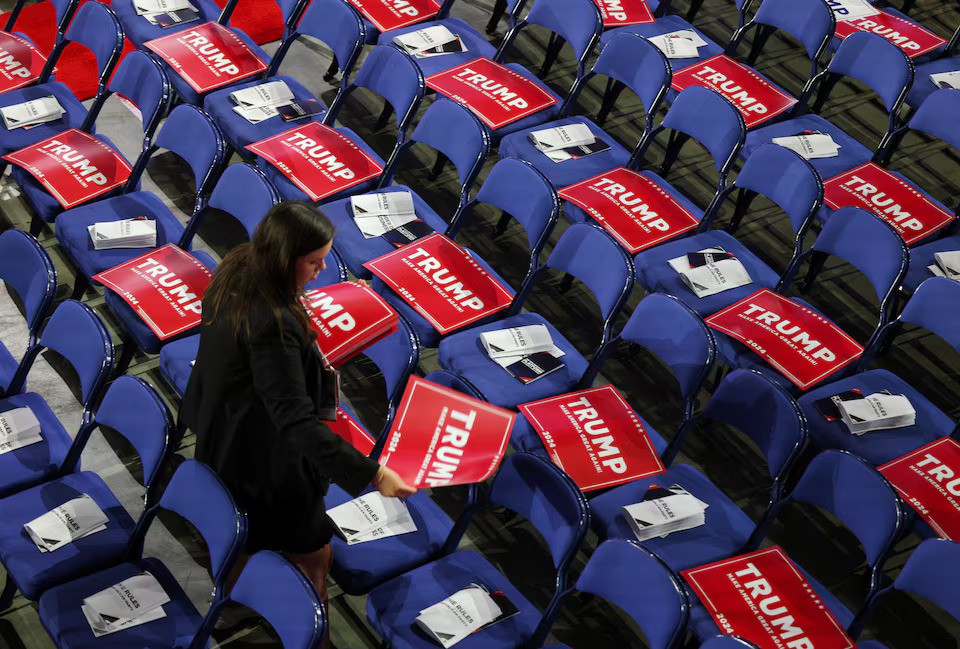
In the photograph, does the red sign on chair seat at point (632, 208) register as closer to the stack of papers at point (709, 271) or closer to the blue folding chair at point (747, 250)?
the blue folding chair at point (747, 250)

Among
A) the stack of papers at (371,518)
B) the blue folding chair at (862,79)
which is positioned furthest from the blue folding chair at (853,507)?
the blue folding chair at (862,79)

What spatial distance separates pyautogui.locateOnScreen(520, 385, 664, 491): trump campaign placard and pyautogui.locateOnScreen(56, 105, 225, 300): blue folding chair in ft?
6.22

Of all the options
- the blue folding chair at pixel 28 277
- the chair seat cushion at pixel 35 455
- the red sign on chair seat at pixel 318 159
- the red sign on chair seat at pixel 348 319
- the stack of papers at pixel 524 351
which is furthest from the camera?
the red sign on chair seat at pixel 318 159

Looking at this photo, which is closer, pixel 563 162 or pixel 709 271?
pixel 709 271

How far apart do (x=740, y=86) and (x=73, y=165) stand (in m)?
3.55

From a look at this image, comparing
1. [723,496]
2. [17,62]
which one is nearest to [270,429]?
[723,496]

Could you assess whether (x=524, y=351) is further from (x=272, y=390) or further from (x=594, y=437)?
(x=272, y=390)

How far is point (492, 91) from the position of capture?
249 inches

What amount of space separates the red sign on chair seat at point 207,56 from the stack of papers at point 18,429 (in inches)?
89.5

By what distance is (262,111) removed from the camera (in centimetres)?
608

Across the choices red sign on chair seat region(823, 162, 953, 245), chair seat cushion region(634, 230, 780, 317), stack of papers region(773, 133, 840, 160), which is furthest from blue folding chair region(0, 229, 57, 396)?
stack of papers region(773, 133, 840, 160)

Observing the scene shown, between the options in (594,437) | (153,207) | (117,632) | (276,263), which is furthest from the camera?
(153,207)

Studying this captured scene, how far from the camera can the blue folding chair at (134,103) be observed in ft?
18.2

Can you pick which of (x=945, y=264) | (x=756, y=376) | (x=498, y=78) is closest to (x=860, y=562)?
(x=756, y=376)
